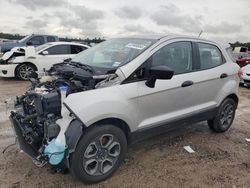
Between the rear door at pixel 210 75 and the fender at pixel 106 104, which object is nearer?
the fender at pixel 106 104

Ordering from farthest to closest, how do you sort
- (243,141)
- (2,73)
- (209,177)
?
(2,73)
(243,141)
(209,177)

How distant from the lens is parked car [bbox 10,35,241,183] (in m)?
3.23

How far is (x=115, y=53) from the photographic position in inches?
168

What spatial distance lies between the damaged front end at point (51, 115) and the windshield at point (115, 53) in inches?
11.9

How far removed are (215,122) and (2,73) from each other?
8330 millimetres

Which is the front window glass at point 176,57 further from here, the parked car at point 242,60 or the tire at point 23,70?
the parked car at point 242,60

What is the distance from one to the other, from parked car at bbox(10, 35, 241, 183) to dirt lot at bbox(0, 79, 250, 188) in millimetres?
336

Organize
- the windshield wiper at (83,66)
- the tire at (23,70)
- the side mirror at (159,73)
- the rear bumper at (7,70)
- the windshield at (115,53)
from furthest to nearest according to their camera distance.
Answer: the tire at (23,70), the rear bumper at (7,70), the windshield at (115,53), the windshield wiper at (83,66), the side mirror at (159,73)

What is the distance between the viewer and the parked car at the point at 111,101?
10.6 ft

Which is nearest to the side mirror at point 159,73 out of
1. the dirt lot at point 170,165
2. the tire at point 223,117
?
the dirt lot at point 170,165

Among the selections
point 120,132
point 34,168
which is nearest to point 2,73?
point 34,168

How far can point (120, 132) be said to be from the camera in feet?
11.6

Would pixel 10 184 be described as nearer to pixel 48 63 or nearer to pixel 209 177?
pixel 209 177

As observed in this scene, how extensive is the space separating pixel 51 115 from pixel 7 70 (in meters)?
8.12
